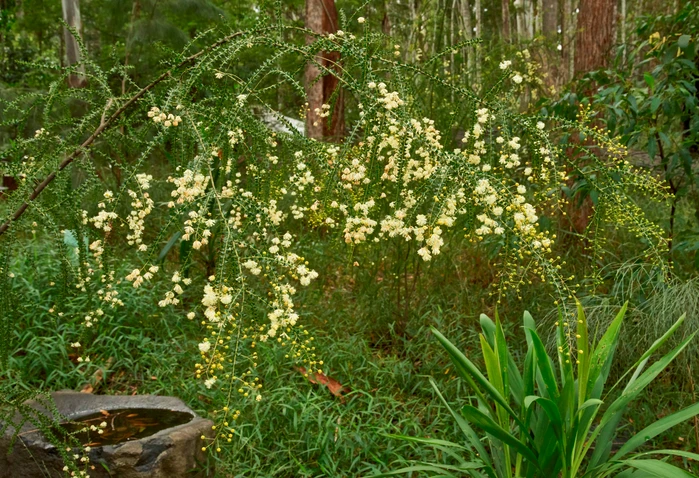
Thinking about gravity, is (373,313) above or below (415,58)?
below

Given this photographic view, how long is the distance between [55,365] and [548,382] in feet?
9.31

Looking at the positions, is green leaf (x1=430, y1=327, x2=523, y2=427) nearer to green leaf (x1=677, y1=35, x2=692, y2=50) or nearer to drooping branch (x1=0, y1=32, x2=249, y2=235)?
drooping branch (x1=0, y1=32, x2=249, y2=235)

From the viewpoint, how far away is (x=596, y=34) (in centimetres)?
473

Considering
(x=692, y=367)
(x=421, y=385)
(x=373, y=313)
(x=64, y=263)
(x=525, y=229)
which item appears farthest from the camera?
(x=373, y=313)

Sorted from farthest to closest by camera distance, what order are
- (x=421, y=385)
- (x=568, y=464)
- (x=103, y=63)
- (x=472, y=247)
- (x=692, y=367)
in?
1. (x=103, y=63)
2. (x=472, y=247)
3. (x=421, y=385)
4. (x=692, y=367)
5. (x=568, y=464)

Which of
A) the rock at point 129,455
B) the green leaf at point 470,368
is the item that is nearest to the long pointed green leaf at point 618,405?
the green leaf at point 470,368

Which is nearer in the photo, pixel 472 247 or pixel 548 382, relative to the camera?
pixel 548 382

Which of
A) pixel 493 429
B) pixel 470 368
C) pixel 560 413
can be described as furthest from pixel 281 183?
pixel 560 413

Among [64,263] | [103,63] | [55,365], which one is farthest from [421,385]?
[103,63]

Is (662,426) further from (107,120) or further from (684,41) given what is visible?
(107,120)

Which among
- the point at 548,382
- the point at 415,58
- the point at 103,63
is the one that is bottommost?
the point at 548,382

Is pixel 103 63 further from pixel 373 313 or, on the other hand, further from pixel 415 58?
pixel 373 313

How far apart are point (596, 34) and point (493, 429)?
142 inches

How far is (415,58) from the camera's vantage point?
186 inches
